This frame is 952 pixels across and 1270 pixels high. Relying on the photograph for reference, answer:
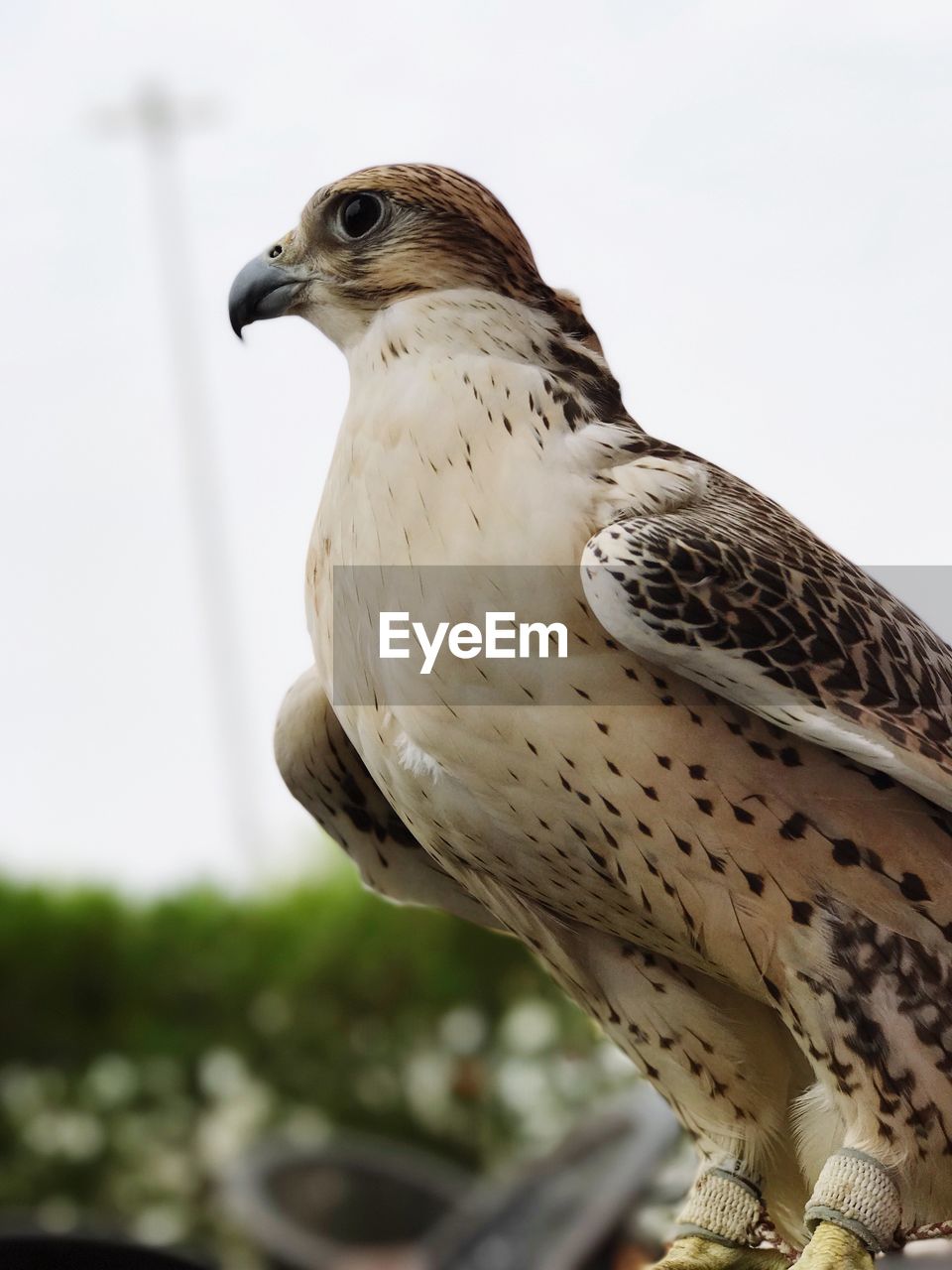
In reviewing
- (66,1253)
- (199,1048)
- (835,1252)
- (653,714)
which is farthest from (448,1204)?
(653,714)

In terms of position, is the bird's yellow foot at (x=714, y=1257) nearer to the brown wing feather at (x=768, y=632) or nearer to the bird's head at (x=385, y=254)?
the brown wing feather at (x=768, y=632)

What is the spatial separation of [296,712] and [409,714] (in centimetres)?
22

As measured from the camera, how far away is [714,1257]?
1.03 m

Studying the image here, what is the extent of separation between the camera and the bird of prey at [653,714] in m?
0.88

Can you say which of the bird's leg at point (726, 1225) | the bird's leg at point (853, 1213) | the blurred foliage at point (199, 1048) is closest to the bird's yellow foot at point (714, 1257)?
the bird's leg at point (726, 1225)

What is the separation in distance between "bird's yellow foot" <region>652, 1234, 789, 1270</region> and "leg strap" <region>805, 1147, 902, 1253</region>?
15 cm

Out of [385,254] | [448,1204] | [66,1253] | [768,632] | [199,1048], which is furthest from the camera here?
[199,1048]

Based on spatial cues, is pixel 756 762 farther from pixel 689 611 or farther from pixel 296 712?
pixel 296 712

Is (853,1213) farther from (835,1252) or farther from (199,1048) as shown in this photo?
(199,1048)

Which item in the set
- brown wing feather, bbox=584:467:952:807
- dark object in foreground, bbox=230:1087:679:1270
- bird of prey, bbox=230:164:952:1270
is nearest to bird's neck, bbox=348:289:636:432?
bird of prey, bbox=230:164:952:1270

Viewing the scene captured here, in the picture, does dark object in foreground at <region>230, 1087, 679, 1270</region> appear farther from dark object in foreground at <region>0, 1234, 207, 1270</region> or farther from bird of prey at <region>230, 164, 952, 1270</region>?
bird of prey at <region>230, 164, 952, 1270</region>

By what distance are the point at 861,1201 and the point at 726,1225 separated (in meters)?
0.18

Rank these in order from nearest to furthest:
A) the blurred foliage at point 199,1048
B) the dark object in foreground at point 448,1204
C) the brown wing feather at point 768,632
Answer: the brown wing feather at point 768,632
the dark object in foreground at point 448,1204
the blurred foliage at point 199,1048

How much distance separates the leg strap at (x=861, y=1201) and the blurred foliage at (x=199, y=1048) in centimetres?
296
